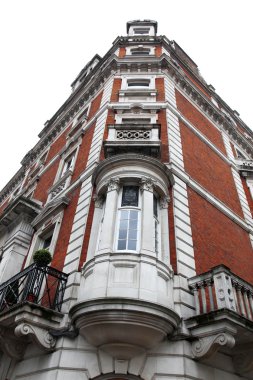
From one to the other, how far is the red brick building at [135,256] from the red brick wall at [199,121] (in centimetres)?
17

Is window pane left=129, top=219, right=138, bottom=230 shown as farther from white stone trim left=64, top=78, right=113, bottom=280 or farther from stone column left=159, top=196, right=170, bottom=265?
white stone trim left=64, top=78, right=113, bottom=280

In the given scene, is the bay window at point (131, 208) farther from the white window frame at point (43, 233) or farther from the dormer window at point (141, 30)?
the dormer window at point (141, 30)

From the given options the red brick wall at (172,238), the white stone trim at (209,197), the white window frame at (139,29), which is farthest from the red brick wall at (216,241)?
the white window frame at (139,29)

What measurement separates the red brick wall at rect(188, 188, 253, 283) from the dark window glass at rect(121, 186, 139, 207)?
2.47m

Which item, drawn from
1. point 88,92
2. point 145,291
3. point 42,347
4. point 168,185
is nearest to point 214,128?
point 88,92

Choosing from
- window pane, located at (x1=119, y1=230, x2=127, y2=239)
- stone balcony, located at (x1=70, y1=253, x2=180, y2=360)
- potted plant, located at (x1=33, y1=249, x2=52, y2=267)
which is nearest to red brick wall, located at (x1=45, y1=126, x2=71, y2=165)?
potted plant, located at (x1=33, y1=249, x2=52, y2=267)

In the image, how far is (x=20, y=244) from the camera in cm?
1471

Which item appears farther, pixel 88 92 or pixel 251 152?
pixel 251 152

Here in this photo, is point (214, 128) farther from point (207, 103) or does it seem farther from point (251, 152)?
point (251, 152)

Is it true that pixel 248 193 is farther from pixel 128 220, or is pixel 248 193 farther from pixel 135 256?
pixel 135 256

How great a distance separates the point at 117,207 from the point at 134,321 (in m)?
3.79

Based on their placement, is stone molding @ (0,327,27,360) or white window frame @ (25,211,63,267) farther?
white window frame @ (25,211,63,267)

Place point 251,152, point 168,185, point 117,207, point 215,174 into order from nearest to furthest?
point 117,207 → point 168,185 → point 215,174 → point 251,152

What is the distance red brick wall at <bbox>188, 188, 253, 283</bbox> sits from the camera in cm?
1184
